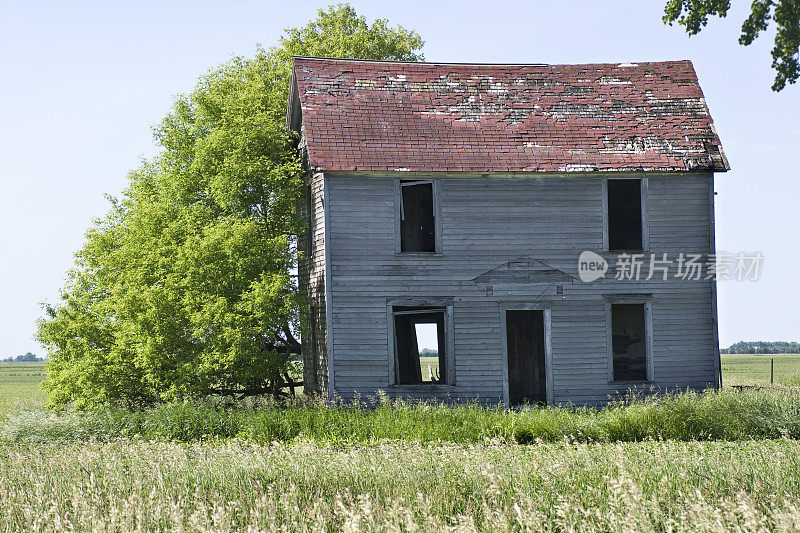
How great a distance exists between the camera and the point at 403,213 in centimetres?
2108

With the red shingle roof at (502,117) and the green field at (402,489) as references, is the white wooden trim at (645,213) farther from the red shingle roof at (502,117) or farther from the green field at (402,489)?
the green field at (402,489)

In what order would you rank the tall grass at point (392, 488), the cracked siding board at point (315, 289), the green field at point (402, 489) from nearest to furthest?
the green field at point (402, 489)
the tall grass at point (392, 488)
the cracked siding board at point (315, 289)

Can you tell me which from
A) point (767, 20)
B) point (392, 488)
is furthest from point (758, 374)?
point (392, 488)

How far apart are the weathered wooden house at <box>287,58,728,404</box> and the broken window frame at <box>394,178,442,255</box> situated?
37 mm

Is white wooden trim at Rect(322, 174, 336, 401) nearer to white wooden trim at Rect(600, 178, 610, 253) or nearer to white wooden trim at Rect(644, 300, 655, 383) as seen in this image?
white wooden trim at Rect(600, 178, 610, 253)

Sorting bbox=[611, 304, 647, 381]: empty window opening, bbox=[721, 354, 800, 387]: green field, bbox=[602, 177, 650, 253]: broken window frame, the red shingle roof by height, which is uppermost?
the red shingle roof

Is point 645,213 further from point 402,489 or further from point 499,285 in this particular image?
point 402,489

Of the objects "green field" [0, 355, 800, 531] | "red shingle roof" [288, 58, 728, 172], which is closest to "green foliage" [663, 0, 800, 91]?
"red shingle roof" [288, 58, 728, 172]

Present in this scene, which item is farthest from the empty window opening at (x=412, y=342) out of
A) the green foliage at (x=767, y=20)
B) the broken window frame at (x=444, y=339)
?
the green foliage at (x=767, y=20)

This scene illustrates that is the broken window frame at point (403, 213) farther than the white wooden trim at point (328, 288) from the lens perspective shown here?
Yes

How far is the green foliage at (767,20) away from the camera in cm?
2592

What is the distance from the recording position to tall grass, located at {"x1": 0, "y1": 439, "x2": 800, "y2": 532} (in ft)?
28.0

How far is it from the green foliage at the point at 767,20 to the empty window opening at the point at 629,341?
994 cm

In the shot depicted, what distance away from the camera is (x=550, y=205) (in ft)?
69.7
